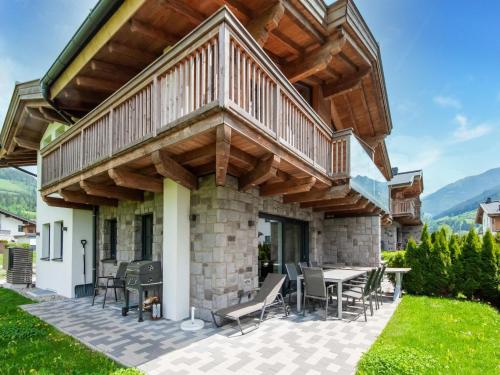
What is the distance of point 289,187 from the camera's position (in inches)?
259

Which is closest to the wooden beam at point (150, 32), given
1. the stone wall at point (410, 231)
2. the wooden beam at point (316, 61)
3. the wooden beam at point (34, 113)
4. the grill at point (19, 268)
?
the wooden beam at point (316, 61)

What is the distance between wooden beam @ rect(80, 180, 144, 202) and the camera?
270 inches

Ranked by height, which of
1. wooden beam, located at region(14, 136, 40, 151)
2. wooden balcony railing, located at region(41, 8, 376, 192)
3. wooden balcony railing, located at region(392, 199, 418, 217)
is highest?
wooden beam, located at region(14, 136, 40, 151)

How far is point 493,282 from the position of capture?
7945 mm

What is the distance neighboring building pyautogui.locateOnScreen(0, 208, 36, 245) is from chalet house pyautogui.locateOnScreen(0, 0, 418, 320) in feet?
98.1

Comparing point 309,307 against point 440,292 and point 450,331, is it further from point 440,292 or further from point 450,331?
point 440,292

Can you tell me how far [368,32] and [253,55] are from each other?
436 cm

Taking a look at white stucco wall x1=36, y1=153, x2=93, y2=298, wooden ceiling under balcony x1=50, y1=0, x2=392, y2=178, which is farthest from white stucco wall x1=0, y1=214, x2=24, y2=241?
wooden ceiling under balcony x1=50, y1=0, x2=392, y2=178

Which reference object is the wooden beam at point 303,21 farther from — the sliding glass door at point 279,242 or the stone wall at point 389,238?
the stone wall at point 389,238

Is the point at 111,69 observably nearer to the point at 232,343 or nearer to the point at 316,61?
the point at 316,61

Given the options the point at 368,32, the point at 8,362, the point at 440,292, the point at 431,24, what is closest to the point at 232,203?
the point at 8,362

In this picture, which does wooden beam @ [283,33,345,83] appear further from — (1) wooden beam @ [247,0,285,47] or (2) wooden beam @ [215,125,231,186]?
(2) wooden beam @ [215,125,231,186]

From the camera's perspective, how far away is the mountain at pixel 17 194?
102m

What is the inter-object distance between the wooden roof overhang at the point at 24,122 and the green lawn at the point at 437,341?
10.2 metres
